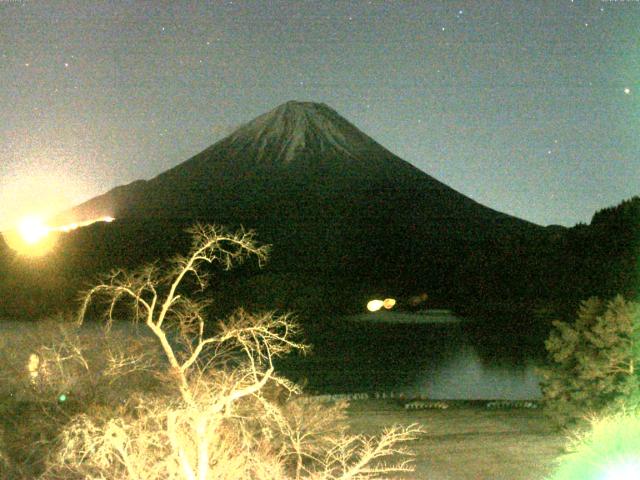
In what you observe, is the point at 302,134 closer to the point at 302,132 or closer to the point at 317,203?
the point at 302,132

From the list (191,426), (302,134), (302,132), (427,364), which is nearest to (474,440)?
(191,426)

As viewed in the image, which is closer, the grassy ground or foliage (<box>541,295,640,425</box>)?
the grassy ground

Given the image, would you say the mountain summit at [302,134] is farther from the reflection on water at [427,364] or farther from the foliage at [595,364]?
the foliage at [595,364]

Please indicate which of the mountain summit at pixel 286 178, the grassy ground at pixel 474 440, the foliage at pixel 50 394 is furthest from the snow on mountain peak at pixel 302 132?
the foliage at pixel 50 394

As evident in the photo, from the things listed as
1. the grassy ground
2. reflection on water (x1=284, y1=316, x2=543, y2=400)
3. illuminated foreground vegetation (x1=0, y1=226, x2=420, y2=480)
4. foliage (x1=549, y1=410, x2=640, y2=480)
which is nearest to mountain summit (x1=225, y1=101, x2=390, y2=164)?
reflection on water (x1=284, y1=316, x2=543, y2=400)

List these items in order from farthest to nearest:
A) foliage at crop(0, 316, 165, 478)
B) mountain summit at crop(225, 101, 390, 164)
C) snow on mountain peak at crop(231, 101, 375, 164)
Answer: snow on mountain peak at crop(231, 101, 375, 164) → mountain summit at crop(225, 101, 390, 164) → foliage at crop(0, 316, 165, 478)

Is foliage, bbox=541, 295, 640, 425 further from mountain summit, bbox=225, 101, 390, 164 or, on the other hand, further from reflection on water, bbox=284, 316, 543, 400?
mountain summit, bbox=225, 101, 390, 164

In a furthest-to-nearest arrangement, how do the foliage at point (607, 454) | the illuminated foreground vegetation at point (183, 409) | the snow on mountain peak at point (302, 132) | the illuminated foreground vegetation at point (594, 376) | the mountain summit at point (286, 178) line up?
the snow on mountain peak at point (302, 132) → the mountain summit at point (286, 178) → the illuminated foreground vegetation at point (594, 376) → the foliage at point (607, 454) → the illuminated foreground vegetation at point (183, 409)

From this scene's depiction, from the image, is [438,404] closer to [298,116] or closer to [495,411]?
[495,411]
